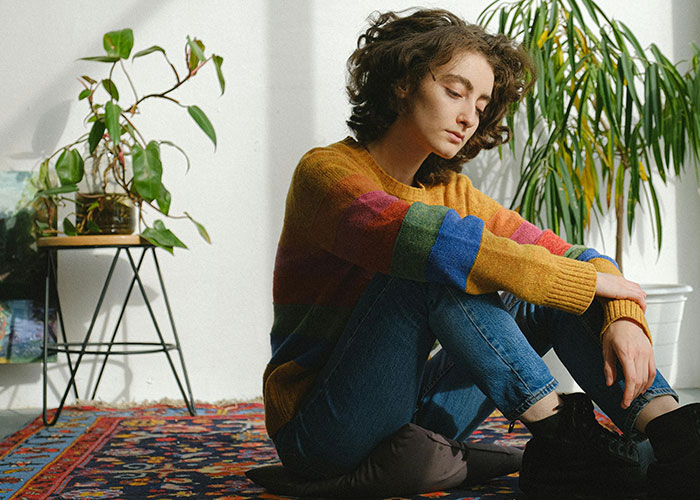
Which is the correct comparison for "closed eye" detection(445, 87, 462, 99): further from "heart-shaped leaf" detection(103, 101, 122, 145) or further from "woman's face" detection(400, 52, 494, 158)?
"heart-shaped leaf" detection(103, 101, 122, 145)

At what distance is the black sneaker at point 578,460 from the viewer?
3.65 ft

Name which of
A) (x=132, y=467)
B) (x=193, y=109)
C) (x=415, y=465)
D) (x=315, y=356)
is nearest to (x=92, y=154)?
(x=193, y=109)

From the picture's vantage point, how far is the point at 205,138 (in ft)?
8.57

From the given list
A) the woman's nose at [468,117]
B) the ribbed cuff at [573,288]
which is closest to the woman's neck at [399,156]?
the woman's nose at [468,117]

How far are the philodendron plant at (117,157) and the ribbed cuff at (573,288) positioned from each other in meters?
1.38

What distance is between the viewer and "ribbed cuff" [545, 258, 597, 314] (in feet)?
3.60

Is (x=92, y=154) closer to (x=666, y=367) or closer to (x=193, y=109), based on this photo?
(x=193, y=109)

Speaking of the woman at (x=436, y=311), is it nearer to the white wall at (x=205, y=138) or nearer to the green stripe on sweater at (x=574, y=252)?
the green stripe on sweater at (x=574, y=252)

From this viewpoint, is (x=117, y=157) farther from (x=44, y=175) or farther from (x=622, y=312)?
(x=622, y=312)

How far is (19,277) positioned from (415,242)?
1752mm

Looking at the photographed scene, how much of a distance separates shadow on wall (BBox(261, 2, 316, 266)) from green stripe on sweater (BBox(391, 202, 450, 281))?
1.56m

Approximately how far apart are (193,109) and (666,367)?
1610 millimetres

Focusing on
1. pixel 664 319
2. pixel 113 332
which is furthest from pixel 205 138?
pixel 664 319

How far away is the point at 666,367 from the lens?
2348 mm
